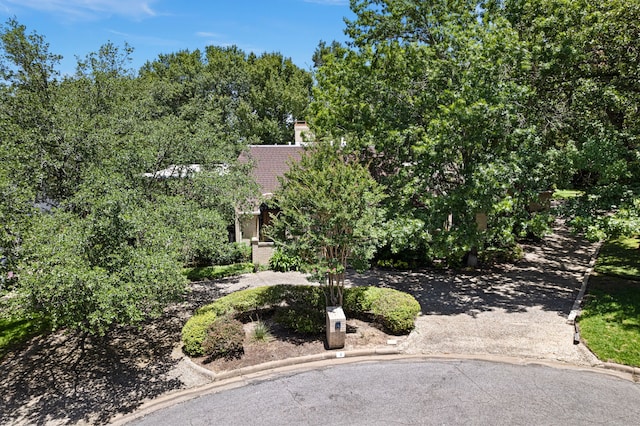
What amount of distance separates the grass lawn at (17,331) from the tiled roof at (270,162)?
11652mm

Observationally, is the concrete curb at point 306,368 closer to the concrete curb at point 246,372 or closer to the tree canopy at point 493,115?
the concrete curb at point 246,372

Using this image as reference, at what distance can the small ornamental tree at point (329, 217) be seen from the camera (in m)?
10.9

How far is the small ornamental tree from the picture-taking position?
10.9 metres

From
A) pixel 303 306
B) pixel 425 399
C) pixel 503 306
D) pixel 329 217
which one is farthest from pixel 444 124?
pixel 425 399

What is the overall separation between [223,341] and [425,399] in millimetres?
5279

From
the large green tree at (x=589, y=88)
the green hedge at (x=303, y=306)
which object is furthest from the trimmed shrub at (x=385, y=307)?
the large green tree at (x=589, y=88)

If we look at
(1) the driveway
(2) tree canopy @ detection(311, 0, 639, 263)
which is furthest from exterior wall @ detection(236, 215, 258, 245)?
(2) tree canopy @ detection(311, 0, 639, 263)

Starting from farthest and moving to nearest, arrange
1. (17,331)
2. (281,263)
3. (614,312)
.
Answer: (281,263) → (17,331) → (614,312)

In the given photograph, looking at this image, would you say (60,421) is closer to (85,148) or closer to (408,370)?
(85,148)

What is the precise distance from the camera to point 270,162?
24.4m

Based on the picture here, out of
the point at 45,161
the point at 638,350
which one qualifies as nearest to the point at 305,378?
the point at 638,350

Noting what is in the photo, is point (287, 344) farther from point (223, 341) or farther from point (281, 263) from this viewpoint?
point (281, 263)

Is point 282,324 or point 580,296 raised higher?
point 580,296

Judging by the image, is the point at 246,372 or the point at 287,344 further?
the point at 287,344
